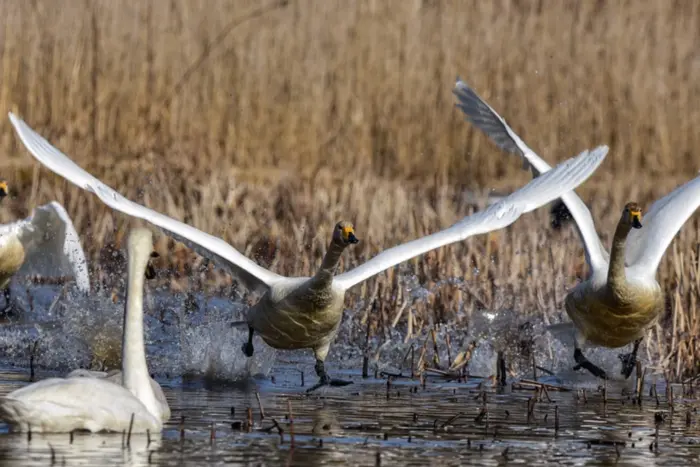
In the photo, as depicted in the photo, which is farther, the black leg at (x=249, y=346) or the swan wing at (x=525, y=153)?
the swan wing at (x=525, y=153)

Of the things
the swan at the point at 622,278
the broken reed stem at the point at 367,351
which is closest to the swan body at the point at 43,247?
the broken reed stem at the point at 367,351

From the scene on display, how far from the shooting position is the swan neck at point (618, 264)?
32.6ft

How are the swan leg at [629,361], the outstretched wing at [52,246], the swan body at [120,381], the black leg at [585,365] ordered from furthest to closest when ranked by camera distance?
the outstretched wing at [52,246] → the black leg at [585,365] → the swan leg at [629,361] → the swan body at [120,381]

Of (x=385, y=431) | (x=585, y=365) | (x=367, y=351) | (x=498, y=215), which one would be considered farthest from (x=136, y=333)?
(x=585, y=365)

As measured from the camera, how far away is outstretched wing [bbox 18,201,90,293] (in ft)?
37.1

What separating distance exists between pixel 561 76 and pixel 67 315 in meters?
7.67

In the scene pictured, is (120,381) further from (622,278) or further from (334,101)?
(334,101)

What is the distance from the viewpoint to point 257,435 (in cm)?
708

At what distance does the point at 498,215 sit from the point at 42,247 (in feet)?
13.6

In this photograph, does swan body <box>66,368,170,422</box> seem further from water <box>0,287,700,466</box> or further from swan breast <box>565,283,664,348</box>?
swan breast <box>565,283,664,348</box>

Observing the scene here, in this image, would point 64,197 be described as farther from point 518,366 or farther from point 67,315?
point 518,366

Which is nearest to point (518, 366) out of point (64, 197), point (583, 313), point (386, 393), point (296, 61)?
point (583, 313)

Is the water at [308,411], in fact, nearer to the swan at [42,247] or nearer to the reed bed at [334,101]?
the swan at [42,247]

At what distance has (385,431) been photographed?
740 centimetres
